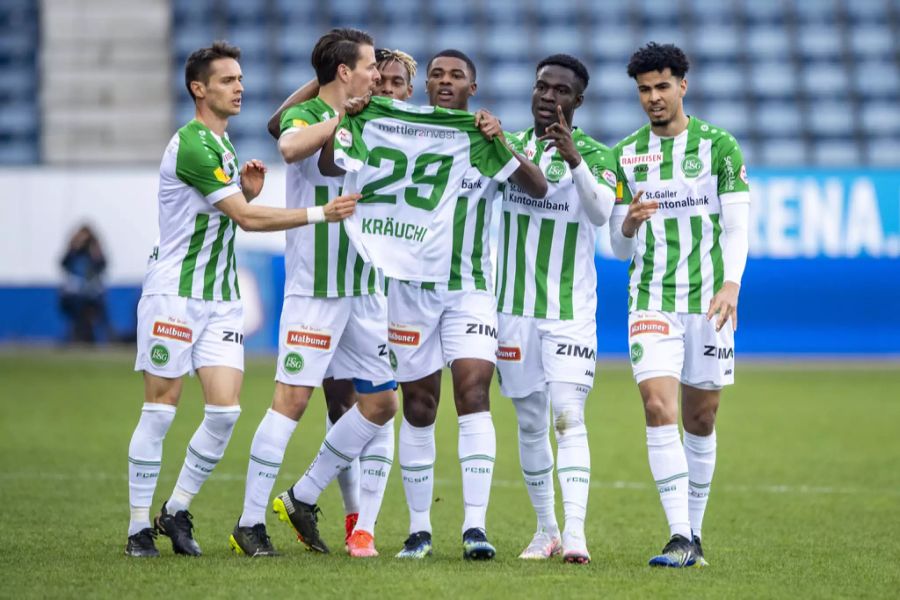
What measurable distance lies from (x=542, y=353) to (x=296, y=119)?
5.00ft

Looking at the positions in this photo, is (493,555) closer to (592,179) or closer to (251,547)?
(251,547)

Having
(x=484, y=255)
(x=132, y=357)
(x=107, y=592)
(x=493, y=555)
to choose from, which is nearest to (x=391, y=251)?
(x=484, y=255)

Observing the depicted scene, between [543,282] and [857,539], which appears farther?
[857,539]

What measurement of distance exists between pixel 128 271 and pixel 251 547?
1599 cm

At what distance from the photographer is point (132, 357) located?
20781mm

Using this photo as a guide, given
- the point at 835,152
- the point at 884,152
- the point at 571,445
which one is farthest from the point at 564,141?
the point at 884,152

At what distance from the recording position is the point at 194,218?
20.9 feet

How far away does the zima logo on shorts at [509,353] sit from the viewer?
645 cm

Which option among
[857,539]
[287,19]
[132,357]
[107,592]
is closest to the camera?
[107,592]

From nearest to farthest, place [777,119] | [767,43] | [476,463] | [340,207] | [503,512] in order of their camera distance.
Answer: [340,207], [476,463], [503,512], [777,119], [767,43]

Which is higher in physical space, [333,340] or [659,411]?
[333,340]

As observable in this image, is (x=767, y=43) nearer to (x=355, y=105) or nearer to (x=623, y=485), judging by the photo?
(x=623, y=485)

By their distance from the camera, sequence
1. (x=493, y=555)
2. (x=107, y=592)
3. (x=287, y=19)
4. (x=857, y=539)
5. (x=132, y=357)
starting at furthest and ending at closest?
(x=287, y=19) → (x=132, y=357) → (x=857, y=539) → (x=493, y=555) → (x=107, y=592)

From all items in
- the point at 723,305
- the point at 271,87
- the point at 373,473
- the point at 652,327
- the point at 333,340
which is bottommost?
the point at 373,473
